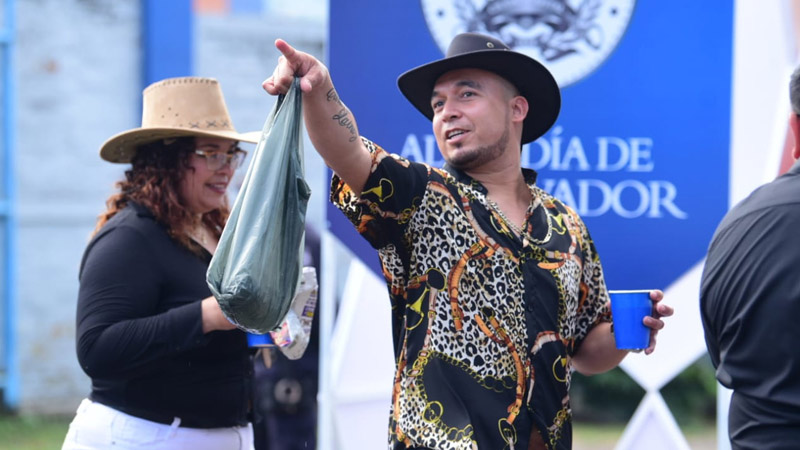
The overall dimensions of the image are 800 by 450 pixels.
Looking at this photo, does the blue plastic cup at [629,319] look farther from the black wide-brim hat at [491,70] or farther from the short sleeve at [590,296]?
the black wide-brim hat at [491,70]

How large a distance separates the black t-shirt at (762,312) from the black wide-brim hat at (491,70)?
834mm

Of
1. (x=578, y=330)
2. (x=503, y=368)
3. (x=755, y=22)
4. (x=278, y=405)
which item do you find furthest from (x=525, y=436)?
(x=278, y=405)

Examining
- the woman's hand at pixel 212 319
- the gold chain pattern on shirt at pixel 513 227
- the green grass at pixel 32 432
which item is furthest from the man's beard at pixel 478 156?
the green grass at pixel 32 432

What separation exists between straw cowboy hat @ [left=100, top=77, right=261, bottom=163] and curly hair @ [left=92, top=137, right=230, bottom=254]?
45 millimetres

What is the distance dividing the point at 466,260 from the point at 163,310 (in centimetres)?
107

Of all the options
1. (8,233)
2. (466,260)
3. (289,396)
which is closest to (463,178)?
(466,260)

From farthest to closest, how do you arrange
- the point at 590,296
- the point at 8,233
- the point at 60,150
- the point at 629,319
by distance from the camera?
the point at 60,150 < the point at 8,233 < the point at 590,296 < the point at 629,319

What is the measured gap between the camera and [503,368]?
283cm

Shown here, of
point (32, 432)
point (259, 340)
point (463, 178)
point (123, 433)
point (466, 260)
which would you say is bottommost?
point (32, 432)

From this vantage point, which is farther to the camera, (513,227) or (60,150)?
(60,150)

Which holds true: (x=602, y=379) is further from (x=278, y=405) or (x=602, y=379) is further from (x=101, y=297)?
(x=101, y=297)

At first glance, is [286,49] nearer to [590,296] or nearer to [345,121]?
[345,121]

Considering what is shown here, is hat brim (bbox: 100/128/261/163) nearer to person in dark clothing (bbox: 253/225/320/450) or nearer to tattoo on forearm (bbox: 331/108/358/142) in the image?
tattoo on forearm (bbox: 331/108/358/142)

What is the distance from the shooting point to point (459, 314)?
9.25 ft
